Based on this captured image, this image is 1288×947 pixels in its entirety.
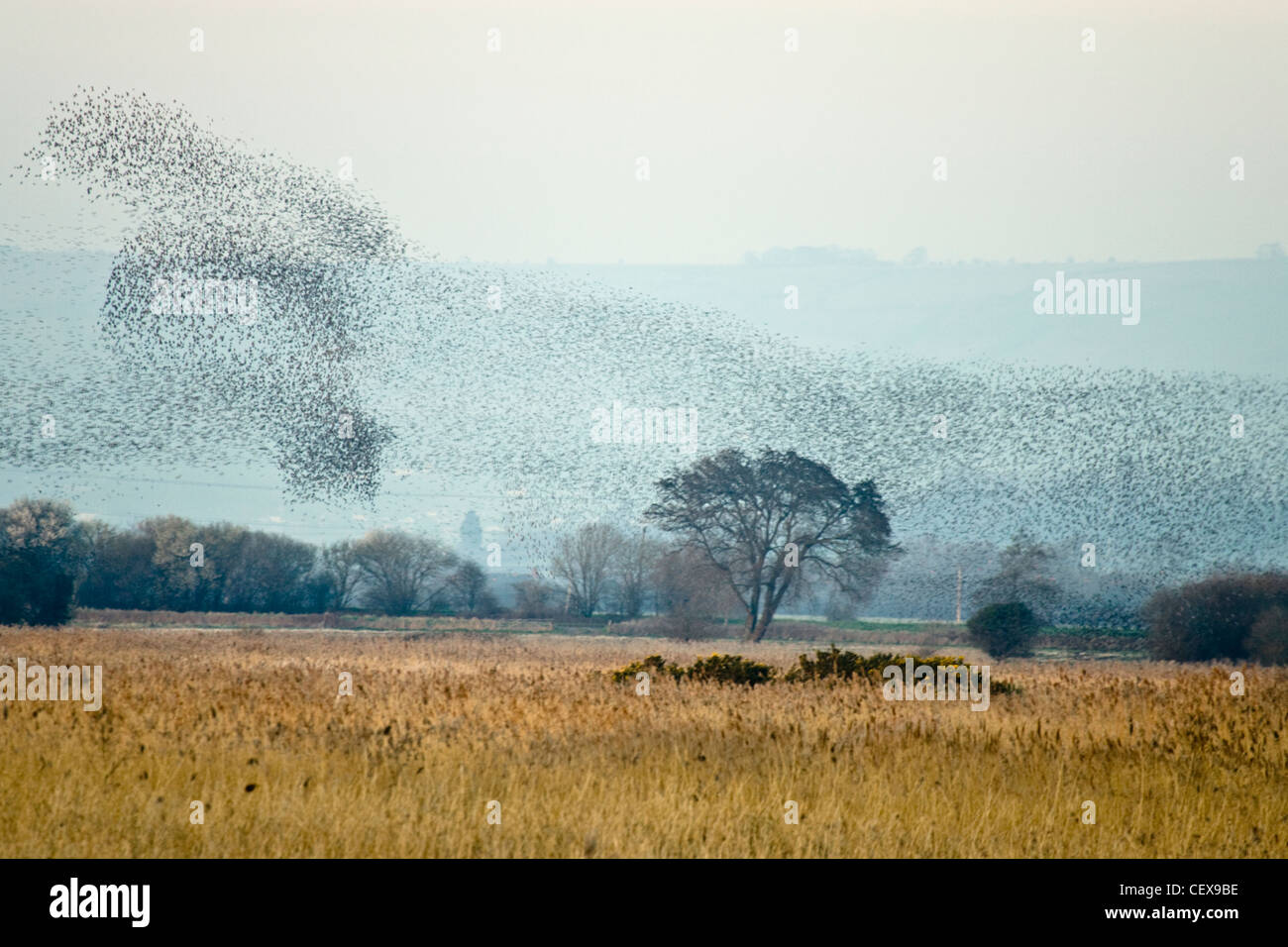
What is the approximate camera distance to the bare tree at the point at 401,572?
54.4 m

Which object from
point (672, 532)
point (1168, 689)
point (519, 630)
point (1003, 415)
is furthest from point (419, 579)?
point (1003, 415)

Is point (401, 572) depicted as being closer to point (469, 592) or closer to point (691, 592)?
point (469, 592)

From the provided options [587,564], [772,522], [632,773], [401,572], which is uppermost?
[772,522]

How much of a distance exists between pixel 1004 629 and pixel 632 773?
111ft

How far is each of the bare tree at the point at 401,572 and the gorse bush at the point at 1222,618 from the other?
105 feet

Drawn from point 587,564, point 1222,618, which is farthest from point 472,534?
point 1222,618

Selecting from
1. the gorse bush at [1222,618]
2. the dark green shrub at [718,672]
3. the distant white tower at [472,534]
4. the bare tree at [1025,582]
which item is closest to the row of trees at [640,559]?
the bare tree at [1025,582]

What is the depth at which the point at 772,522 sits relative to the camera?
161 ft

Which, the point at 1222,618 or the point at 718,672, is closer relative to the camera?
the point at 718,672

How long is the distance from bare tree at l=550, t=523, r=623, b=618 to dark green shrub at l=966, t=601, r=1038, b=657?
792 inches

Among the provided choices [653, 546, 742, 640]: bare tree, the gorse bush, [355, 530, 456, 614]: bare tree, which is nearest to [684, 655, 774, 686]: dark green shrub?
the gorse bush

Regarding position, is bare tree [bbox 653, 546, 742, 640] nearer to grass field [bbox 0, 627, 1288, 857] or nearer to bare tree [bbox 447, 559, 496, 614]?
bare tree [bbox 447, 559, 496, 614]

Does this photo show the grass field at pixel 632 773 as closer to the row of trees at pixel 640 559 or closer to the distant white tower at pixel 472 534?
the row of trees at pixel 640 559
